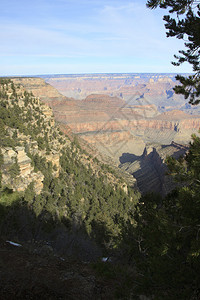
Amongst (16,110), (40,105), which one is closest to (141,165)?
(40,105)

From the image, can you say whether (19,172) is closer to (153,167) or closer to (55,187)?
(55,187)

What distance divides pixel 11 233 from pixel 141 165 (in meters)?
80.5

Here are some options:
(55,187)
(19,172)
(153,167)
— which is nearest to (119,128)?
(153,167)

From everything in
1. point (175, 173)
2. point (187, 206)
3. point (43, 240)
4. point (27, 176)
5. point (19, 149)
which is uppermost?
point (175, 173)

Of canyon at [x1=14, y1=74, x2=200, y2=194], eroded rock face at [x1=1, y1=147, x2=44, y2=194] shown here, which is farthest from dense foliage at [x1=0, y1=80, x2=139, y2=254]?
canyon at [x1=14, y1=74, x2=200, y2=194]

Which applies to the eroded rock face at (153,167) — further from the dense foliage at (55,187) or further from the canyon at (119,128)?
the dense foliage at (55,187)

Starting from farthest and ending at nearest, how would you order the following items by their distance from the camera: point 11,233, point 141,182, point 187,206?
1. point 141,182
2. point 11,233
3. point 187,206

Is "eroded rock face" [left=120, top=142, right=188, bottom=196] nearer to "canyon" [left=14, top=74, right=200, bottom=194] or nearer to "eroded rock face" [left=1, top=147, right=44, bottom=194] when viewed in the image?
"canyon" [left=14, top=74, right=200, bottom=194]

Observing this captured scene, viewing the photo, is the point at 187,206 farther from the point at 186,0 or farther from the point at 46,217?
the point at 46,217

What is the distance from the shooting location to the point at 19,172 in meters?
23.7

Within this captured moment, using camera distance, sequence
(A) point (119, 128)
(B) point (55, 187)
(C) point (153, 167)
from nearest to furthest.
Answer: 1. (B) point (55, 187)
2. (C) point (153, 167)
3. (A) point (119, 128)

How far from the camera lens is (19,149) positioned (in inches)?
974

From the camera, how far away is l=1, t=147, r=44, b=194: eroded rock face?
74.7 feet

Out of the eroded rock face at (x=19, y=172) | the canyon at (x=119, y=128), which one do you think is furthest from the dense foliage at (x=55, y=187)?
the canyon at (x=119, y=128)
